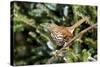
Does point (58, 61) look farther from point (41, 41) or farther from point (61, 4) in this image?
point (61, 4)

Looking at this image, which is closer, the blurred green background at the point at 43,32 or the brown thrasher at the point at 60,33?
the blurred green background at the point at 43,32

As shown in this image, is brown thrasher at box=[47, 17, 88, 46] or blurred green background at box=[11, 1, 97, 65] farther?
brown thrasher at box=[47, 17, 88, 46]
